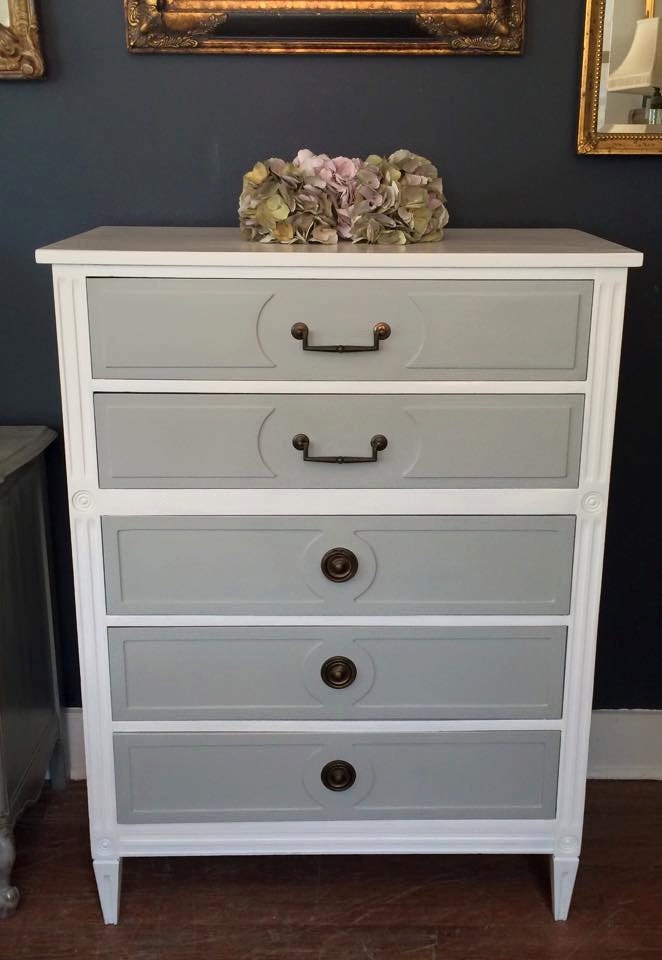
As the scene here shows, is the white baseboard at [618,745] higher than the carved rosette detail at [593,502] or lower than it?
lower

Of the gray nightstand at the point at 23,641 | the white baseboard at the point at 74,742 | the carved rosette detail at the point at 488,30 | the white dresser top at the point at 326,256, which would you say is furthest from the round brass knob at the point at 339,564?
the carved rosette detail at the point at 488,30

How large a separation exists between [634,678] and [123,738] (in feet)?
3.87

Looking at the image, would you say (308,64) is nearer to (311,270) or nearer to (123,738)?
(311,270)

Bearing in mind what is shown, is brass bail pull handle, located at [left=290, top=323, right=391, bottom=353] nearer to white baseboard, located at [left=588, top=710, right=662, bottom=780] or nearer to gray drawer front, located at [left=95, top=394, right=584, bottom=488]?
gray drawer front, located at [left=95, top=394, right=584, bottom=488]

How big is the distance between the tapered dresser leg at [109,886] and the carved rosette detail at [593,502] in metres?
1.04

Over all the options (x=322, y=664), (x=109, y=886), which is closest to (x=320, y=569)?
(x=322, y=664)

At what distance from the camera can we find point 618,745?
2.26 m

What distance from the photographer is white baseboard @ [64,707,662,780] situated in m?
2.23

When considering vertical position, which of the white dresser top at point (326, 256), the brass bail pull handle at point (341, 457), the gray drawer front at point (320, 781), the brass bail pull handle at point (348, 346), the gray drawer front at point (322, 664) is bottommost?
the gray drawer front at point (320, 781)

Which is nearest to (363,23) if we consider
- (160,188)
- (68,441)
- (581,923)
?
(160,188)

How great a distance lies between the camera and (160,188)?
1972mm

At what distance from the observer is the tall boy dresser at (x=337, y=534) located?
1.51m

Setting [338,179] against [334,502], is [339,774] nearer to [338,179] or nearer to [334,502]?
[334,502]

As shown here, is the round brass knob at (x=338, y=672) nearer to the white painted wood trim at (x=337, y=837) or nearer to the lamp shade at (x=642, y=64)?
the white painted wood trim at (x=337, y=837)
